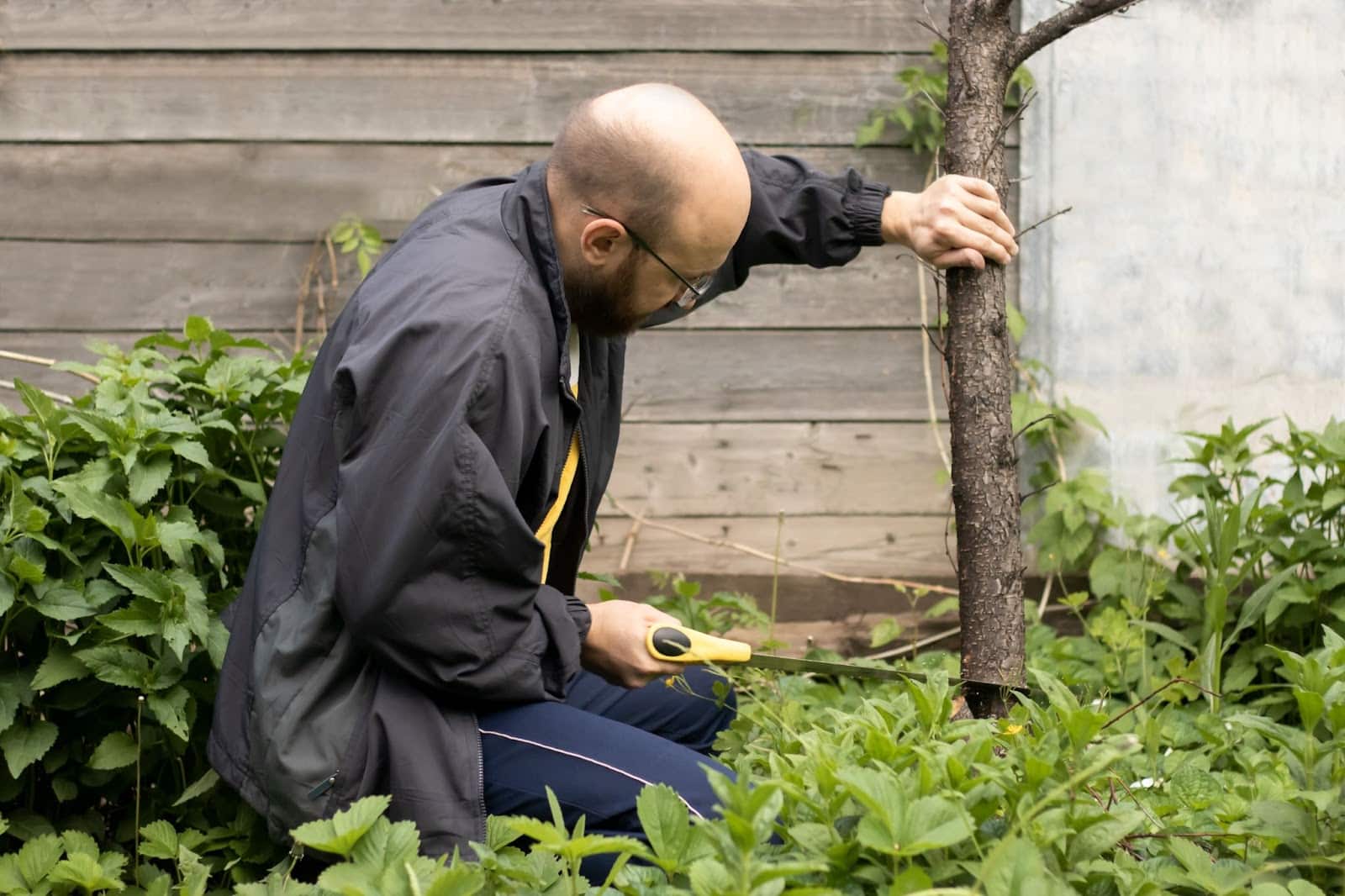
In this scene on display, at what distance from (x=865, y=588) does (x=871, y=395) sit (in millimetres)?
659

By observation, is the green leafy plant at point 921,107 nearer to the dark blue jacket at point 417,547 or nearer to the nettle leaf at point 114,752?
the dark blue jacket at point 417,547

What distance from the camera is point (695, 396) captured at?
4.00 metres

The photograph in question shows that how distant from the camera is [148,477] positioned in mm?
2367

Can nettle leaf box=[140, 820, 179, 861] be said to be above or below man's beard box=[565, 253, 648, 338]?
below

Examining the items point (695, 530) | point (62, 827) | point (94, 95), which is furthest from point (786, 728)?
point (94, 95)

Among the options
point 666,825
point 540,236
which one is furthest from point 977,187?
point 666,825

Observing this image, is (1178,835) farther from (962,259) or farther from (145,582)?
(145,582)

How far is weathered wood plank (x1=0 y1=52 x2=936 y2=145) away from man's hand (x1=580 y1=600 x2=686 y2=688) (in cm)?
215

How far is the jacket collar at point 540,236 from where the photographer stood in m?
2.11

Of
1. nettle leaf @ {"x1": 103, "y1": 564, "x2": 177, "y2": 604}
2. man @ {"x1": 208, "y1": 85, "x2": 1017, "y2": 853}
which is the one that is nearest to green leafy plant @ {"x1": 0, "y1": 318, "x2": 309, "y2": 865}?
nettle leaf @ {"x1": 103, "y1": 564, "x2": 177, "y2": 604}

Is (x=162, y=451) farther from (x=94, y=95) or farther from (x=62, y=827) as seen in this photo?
(x=94, y=95)

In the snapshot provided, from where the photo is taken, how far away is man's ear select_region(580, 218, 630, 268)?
84.4 inches

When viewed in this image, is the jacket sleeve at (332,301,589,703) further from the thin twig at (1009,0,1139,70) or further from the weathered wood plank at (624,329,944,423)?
the weathered wood plank at (624,329,944,423)

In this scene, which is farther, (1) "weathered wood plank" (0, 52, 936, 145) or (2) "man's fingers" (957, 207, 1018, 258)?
(1) "weathered wood plank" (0, 52, 936, 145)
